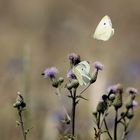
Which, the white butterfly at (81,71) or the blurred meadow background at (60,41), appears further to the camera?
the blurred meadow background at (60,41)

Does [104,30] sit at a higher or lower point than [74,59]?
higher

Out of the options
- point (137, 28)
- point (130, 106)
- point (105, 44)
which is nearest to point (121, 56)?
point (105, 44)

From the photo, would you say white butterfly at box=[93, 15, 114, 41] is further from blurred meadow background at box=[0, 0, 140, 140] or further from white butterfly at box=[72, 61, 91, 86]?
blurred meadow background at box=[0, 0, 140, 140]

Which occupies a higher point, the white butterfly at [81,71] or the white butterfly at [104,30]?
the white butterfly at [104,30]

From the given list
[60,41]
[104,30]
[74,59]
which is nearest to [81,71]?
[74,59]

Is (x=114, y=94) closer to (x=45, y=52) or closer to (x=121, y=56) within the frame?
(x=121, y=56)

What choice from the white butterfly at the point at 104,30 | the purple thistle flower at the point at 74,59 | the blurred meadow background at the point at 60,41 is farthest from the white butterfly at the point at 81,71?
the blurred meadow background at the point at 60,41

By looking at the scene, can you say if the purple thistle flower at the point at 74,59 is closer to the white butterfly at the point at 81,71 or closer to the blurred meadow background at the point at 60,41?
the white butterfly at the point at 81,71

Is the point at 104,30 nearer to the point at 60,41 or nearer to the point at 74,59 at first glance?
the point at 74,59
